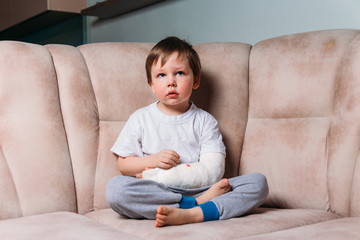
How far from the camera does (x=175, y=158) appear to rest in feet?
4.76

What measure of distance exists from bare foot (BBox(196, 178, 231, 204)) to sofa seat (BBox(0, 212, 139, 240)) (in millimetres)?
317

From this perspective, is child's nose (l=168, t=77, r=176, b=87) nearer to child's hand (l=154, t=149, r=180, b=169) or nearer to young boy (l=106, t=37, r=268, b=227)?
young boy (l=106, t=37, r=268, b=227)

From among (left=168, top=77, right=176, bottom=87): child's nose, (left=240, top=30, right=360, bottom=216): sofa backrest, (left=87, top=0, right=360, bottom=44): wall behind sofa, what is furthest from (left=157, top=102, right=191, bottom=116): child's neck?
(left=87, top=0, right=360, bottom=44): wall behind sofa

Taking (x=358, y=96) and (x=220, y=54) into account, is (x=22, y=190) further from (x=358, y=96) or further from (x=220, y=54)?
(x=358, y=96)

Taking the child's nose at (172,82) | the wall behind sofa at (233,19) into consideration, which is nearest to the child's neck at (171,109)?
the child's nose at (172,82)

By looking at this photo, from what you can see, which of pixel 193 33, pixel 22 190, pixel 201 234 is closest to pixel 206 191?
pixel 201 234

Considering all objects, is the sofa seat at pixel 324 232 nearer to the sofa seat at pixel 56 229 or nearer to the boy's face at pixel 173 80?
the sofa seat at pixel 56 229

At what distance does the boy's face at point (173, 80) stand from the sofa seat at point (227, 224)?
0.42 metres

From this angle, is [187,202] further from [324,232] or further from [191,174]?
[324,232]

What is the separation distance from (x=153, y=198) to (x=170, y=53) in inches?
20.5

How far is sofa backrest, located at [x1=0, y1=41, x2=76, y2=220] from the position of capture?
4.60 ft

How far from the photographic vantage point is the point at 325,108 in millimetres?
1494

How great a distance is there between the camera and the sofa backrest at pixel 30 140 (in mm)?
1403

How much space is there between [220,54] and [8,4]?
315 centimetres
